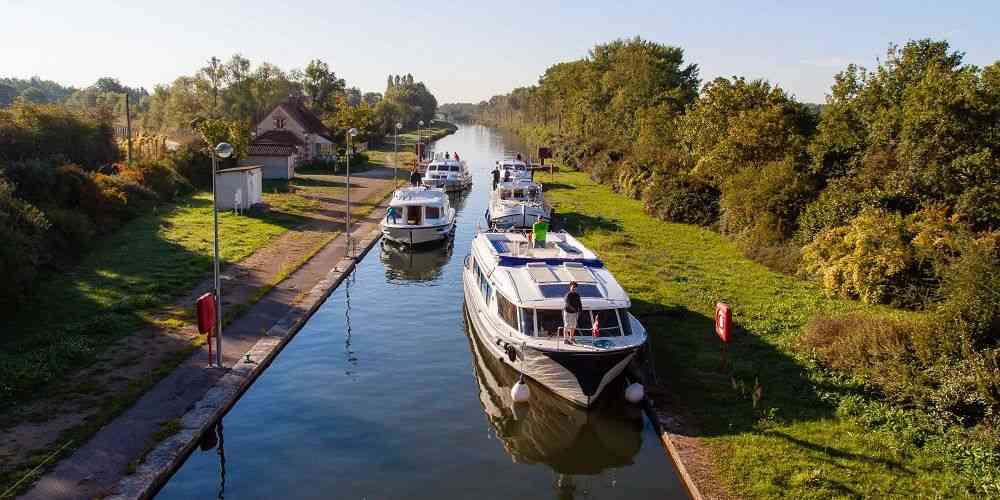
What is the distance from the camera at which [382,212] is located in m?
43.3

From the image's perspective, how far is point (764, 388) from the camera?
54.2ft

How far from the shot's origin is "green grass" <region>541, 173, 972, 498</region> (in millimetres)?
12555

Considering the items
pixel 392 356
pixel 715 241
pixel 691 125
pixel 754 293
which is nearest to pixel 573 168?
pixel 691 125

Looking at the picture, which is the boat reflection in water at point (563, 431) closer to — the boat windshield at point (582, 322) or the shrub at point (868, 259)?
the boat windshield at point (582, 322)

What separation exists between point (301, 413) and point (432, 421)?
2.82m

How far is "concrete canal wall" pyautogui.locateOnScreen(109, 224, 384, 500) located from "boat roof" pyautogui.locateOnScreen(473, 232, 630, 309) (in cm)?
559

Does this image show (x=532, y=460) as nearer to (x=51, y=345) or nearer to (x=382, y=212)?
(x=51, y=345)

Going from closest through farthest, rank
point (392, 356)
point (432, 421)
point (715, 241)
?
1. point (432, 421)
2. point (392, 356)
3. point (715, 241)

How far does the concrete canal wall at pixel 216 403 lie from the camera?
39.7 ft

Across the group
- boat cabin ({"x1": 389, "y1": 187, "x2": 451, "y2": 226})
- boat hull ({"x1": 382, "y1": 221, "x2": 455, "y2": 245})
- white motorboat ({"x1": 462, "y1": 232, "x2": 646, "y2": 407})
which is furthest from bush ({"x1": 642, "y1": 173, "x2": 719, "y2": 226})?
white motorboat ({"x1": 462, "y1": 232, "x2": 646, "y2": 407})

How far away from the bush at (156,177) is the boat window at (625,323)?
105 ft

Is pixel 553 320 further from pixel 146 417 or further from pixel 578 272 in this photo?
pixel 146 417

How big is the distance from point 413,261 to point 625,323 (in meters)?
16.7

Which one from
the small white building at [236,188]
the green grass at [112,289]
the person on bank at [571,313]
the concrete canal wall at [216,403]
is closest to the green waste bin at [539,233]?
the person on bank at [571,313]
